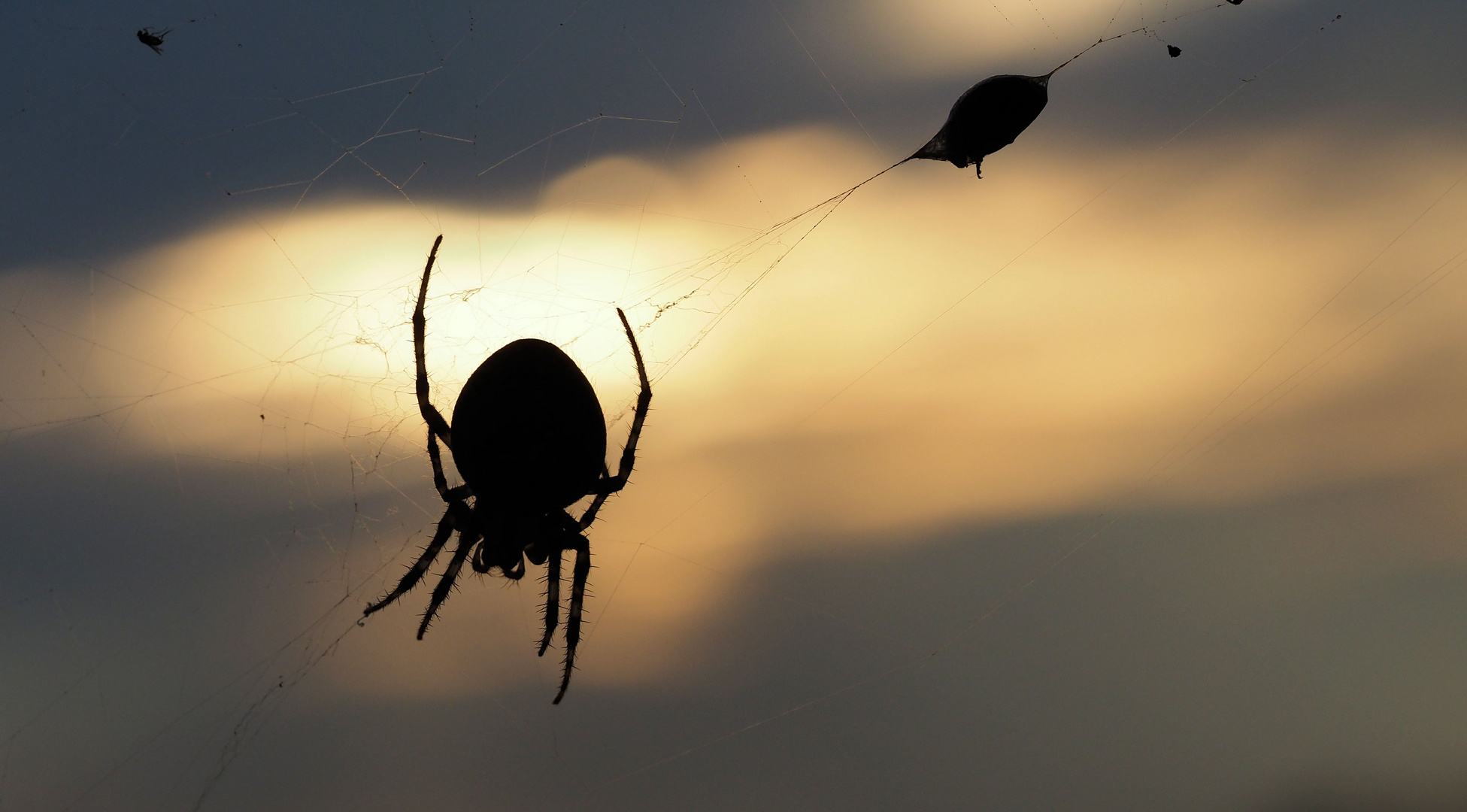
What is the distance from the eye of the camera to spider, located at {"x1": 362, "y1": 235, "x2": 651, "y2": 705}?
729 cm

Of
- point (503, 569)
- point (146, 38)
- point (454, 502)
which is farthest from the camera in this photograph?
point (503, 569)

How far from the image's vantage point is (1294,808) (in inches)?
7682

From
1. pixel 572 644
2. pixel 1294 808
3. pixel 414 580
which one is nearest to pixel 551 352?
pixel 414 580

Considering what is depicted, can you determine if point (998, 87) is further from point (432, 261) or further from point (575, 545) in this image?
point (575, 545)

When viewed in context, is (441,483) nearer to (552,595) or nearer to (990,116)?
(552,595)

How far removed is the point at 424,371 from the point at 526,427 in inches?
53.6

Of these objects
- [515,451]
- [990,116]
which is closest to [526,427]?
[515,451]

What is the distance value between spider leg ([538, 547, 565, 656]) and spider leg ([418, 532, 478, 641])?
2.54 ft

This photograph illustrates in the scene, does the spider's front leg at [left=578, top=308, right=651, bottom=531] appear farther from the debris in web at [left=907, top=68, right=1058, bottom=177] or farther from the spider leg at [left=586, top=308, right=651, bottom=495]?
the debris in web at [left=907, top=68, right=1058, bottom=177]

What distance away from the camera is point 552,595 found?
916 cm

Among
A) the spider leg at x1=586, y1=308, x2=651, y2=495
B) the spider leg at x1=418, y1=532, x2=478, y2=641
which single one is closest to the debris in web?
the spider leg at x1=586, y1=308, x2=651, y2=495

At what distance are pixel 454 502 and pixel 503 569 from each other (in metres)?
0.96

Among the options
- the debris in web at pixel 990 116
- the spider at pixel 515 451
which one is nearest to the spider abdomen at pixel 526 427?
the spider at pixel 515 451

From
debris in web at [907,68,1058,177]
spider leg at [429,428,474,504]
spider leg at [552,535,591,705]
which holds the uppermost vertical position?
debris in web at [907,68,1058,177]
